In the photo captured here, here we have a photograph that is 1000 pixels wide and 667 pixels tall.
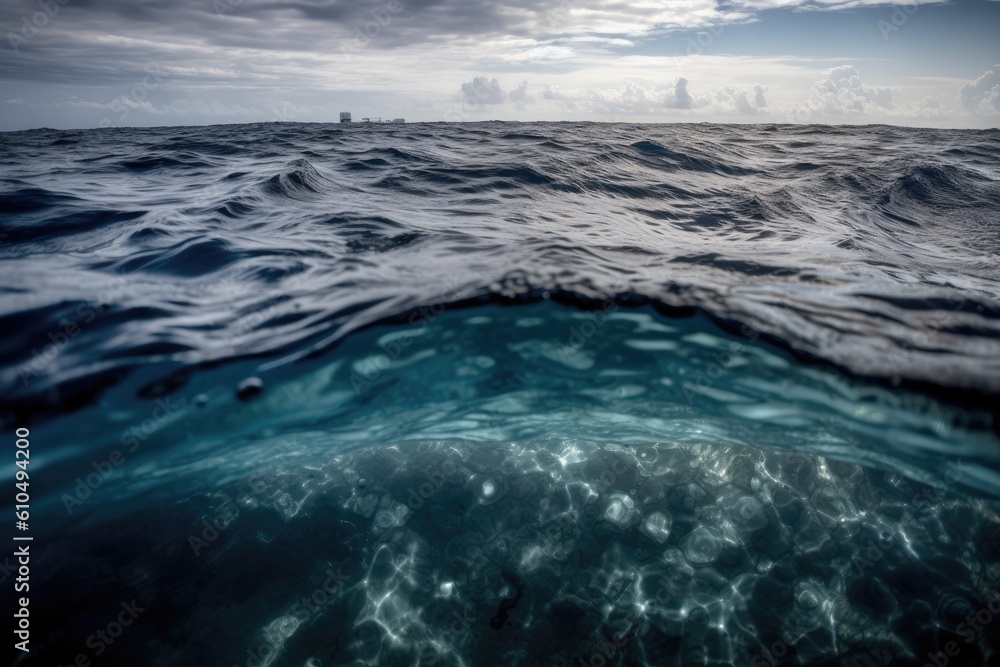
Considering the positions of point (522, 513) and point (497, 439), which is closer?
point (522, 513)

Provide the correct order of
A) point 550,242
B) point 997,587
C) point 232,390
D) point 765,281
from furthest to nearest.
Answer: point 550,242 → point 997,587 → point 765,281 → point 232,390

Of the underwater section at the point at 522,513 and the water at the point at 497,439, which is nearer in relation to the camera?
the water at the point at 497,439

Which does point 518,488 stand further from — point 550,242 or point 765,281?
point 765,281

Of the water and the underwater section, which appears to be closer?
the water

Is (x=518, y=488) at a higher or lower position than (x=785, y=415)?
lower

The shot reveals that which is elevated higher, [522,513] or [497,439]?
[497,439]

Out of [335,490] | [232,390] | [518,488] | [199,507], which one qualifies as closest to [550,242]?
[518,488]

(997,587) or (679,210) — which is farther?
(679,210)

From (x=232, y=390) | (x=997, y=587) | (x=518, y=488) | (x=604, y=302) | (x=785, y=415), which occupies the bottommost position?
(x=997, y=587)
